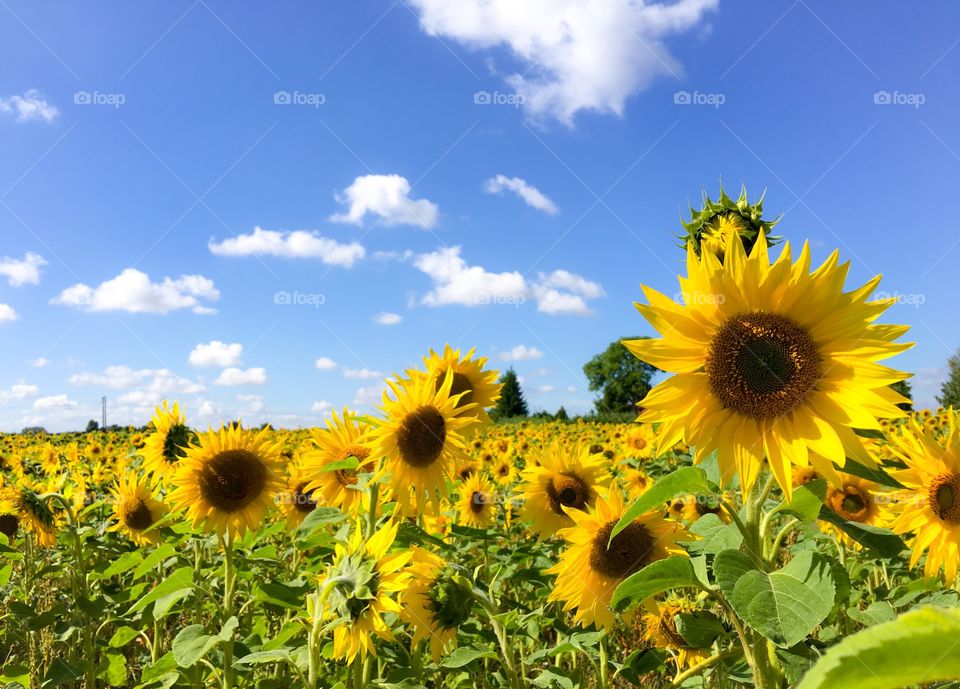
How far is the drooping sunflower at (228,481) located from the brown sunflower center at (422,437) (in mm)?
990

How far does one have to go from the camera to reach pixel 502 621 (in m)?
2.74

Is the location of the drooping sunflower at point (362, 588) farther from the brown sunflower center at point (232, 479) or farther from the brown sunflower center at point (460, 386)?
the brown sunflower center at point (232, 479)

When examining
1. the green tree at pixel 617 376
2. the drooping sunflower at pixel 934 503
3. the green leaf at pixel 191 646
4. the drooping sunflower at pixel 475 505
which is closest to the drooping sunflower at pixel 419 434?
the green leaf at pixel 191 646

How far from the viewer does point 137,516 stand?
205 inches

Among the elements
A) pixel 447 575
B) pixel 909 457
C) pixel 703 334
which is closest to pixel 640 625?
pixel 909 457

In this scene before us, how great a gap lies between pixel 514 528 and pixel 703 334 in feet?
16.4

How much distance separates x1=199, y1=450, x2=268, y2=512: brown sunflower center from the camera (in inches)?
149

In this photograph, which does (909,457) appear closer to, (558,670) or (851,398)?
(851,398)

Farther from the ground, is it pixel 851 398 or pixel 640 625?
pixel 851 398

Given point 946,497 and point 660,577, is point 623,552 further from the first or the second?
point 946,497

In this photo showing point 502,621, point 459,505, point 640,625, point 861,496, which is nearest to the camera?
point 502,621

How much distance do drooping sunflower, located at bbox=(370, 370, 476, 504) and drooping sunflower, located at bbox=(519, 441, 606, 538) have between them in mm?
1152

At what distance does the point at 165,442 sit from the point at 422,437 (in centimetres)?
249

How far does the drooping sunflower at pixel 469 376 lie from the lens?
3832 mm
